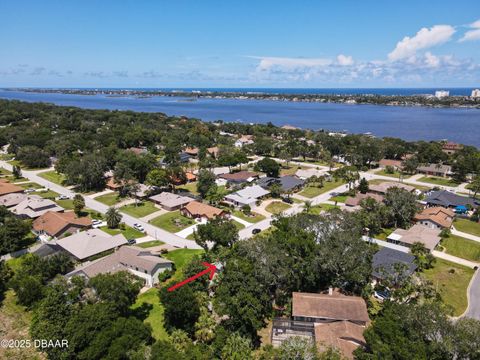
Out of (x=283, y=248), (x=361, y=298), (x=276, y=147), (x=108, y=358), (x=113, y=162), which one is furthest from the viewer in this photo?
(x=276, y=147)

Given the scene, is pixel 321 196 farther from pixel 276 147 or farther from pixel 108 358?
pixel 108 358

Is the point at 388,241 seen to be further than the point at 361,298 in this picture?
Yes

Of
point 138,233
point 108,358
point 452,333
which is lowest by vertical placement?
point 138,233

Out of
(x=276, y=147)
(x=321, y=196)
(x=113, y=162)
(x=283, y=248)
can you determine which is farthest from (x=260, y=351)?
(x=276, y=147)

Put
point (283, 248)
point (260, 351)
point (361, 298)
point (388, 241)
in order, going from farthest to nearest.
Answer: point (388, 241)
point (283, 248)
point (361, 298)
point (260, 351)

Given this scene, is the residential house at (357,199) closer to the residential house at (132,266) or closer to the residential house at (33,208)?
the residential house at (132,266)

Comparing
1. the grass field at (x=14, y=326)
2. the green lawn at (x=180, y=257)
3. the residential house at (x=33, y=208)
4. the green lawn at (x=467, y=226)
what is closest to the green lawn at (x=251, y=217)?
the green lawn at (x=180, y=257)

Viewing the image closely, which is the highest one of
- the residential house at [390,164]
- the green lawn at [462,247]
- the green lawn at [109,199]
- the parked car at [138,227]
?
the residential house at [390,164]
